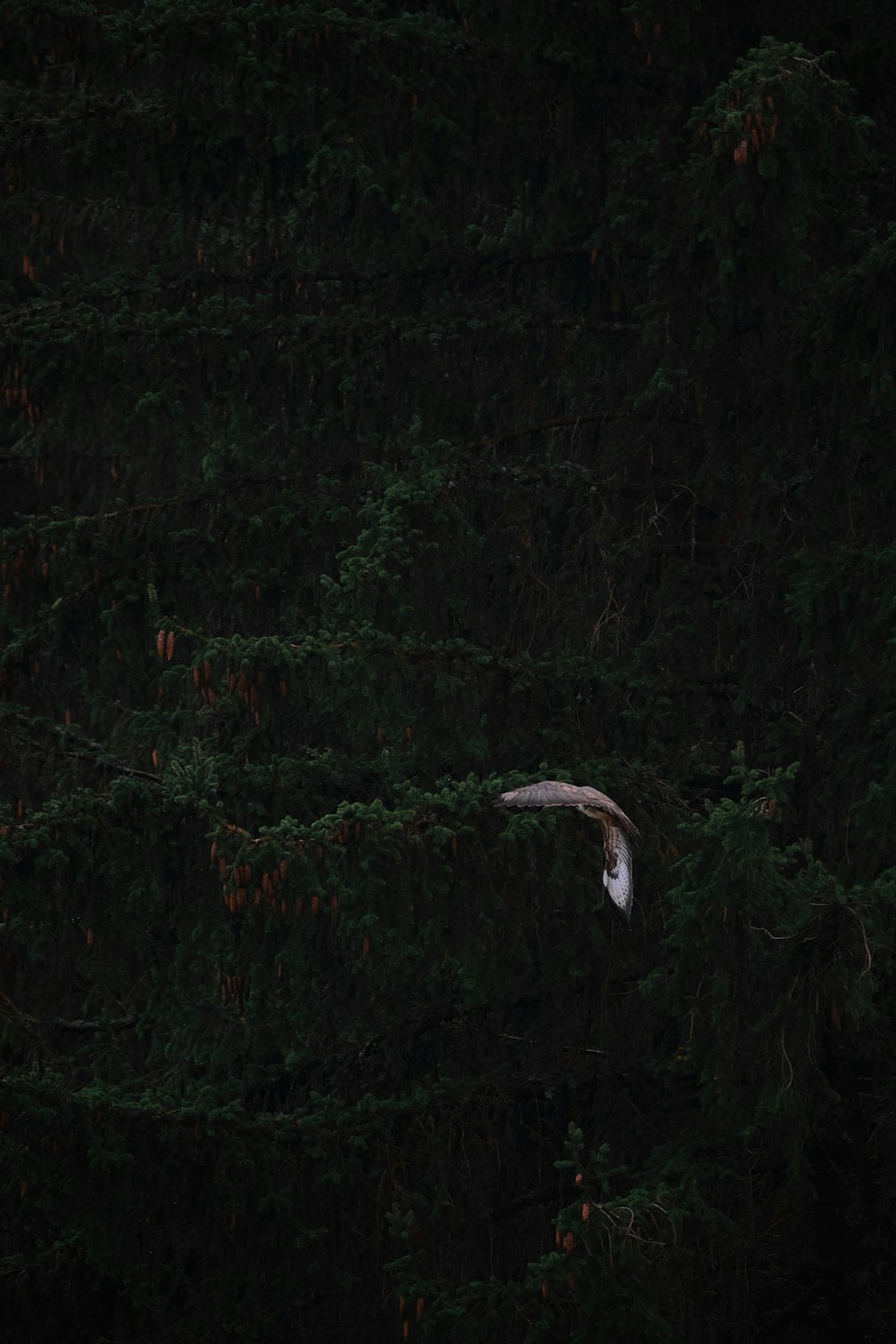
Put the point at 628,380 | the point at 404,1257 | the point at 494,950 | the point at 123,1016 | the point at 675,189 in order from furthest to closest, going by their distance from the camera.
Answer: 1. the point at 123,1016
2. the point at 628,380
3. the point at 675,189
4. the point at 494,950
5. the point at 404,1257

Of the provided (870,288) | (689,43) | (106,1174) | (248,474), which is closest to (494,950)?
(106,1174)

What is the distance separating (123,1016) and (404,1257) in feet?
9.82

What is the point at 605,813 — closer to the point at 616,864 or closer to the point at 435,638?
the point at 616,864

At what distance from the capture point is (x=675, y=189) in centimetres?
631

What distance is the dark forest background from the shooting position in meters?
5.73

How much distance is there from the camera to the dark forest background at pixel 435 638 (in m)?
5.73

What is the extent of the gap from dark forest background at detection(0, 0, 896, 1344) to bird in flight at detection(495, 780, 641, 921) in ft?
0.24

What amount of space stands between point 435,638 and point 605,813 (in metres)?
1.04

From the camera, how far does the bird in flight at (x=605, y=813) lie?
565 centimetres

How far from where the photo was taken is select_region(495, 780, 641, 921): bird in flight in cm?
565

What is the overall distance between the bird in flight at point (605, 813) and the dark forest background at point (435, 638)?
0.24 feet

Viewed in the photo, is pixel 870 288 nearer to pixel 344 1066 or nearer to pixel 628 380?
pixel 628 380

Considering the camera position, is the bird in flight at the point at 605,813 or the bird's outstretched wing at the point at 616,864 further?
the bird's outstretched wing at the point at 616,864

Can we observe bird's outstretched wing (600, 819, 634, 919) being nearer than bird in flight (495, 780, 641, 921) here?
No
